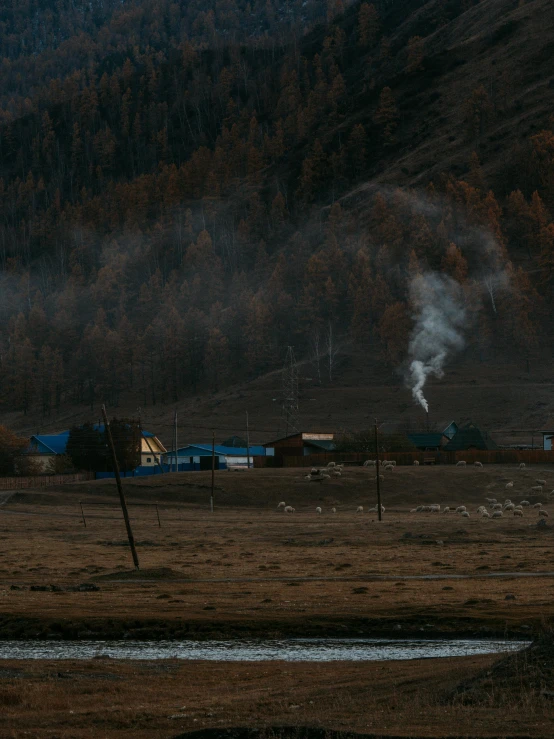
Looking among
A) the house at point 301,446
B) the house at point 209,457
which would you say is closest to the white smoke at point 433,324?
the house at point 209,457

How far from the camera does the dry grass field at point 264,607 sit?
63.5ft

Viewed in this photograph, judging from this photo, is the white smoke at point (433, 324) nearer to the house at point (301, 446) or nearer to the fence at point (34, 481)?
the house at point (301, 446)

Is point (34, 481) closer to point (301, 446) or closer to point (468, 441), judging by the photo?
point (301, 446)

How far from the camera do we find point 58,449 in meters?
147

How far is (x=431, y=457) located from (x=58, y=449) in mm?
50548

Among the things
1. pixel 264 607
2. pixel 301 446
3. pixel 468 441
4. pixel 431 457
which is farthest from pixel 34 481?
pixel 264 607

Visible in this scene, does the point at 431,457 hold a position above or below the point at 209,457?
below

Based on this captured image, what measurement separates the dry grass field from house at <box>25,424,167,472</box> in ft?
154

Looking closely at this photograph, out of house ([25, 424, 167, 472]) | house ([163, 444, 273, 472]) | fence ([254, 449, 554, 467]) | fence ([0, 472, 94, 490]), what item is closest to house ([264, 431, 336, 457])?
house ([163, 444, 273, 472])

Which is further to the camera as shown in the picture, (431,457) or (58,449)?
(58,449)

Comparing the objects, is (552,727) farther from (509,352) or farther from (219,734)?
(509,352)

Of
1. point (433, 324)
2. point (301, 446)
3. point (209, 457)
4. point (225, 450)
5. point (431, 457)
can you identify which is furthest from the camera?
point (433, 324)

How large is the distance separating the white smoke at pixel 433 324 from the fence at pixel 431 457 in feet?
131

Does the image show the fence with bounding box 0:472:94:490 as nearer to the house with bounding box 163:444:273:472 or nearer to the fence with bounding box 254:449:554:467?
the house with bounding box 163:444:273:472
